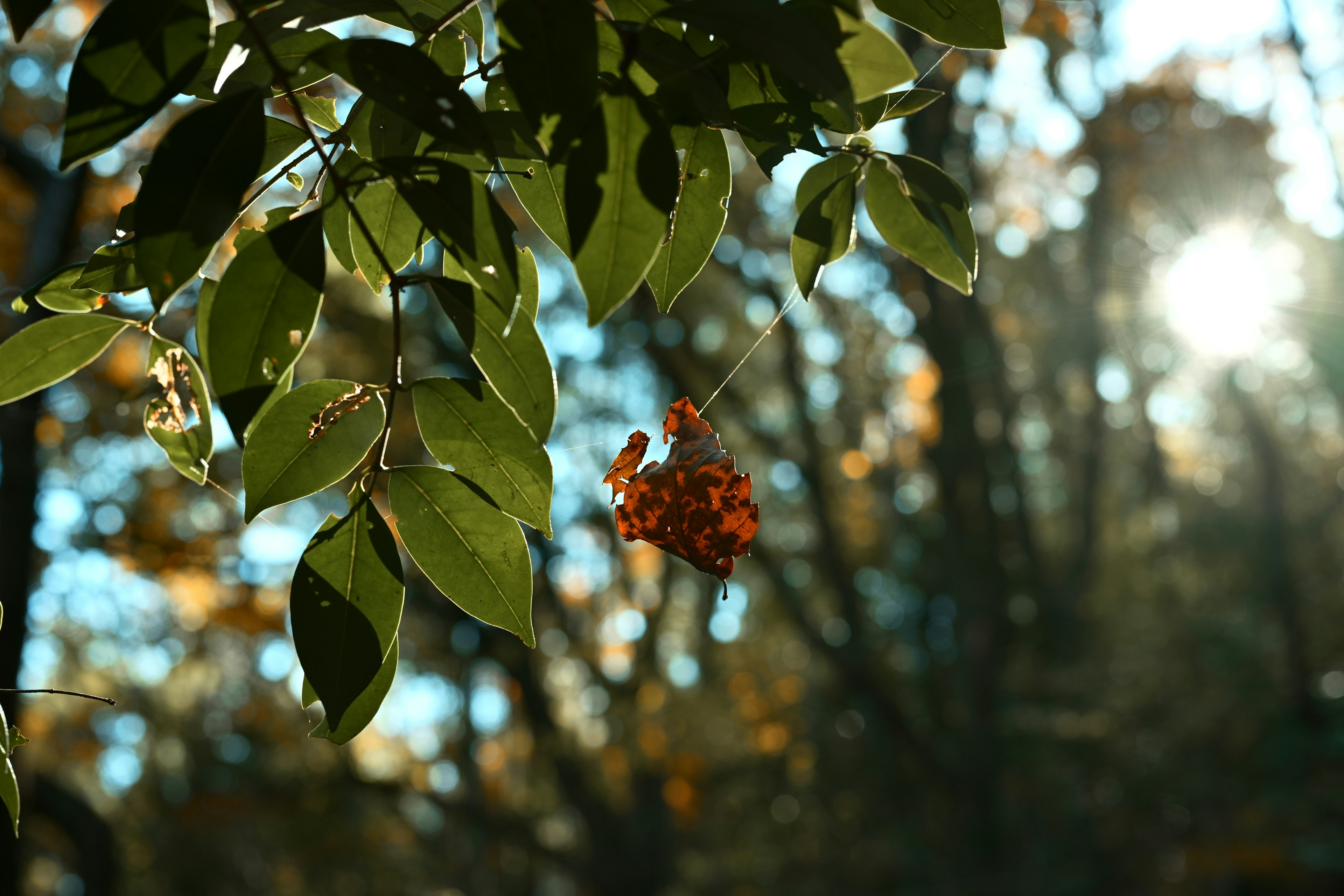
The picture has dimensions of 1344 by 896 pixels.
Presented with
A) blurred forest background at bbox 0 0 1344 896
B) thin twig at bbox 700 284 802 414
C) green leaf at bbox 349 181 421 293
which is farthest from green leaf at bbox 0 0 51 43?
blurred forest background at bbox 0 0 1344 896

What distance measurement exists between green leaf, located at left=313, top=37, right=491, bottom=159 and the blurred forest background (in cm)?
288

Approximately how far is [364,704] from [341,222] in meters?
0.32

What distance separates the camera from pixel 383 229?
0.61 m

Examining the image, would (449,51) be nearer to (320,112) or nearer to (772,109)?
(320,112)

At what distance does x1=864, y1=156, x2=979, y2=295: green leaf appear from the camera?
1.73 feet

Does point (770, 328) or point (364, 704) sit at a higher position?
point (770, 328)

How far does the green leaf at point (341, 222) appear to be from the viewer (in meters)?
0.55

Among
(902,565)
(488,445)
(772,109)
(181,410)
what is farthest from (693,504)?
(902,565)

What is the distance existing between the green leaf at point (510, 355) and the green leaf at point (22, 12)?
0.19 meters

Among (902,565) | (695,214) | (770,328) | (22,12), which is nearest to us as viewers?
(22,12)

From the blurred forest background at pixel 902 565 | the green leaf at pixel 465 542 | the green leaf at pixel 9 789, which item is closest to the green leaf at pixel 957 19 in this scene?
the green leaf at pixel 465 542

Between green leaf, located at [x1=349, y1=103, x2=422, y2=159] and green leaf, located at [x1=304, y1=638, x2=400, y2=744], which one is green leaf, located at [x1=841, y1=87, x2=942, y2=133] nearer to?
green leaf, located at [x1=349, y1=103, x2=422, y2=159]

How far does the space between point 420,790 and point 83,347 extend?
6.45 metres

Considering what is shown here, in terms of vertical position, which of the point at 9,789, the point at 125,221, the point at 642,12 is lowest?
the point at 9,789
